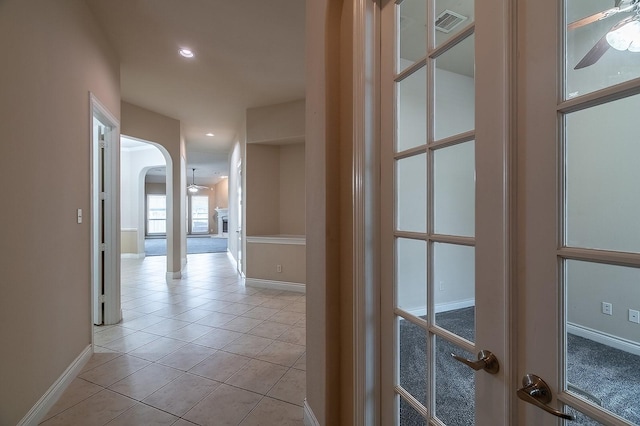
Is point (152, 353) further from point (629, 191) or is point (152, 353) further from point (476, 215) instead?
point (629, 191)

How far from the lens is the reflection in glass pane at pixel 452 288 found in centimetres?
87

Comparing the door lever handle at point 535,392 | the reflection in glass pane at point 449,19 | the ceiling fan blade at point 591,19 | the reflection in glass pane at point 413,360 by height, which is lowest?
the reflection in glass pane at point 413,360

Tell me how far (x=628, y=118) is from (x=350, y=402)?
137 centimetres

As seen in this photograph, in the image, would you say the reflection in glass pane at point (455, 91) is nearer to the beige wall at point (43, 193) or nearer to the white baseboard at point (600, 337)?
the white baseboard at point (600, 337)

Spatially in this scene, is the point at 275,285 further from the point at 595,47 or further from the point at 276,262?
the point at 595,47

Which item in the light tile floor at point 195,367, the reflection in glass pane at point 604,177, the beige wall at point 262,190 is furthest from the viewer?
the beige wall at point 262,190

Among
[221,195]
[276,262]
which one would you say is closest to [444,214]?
[276,262]

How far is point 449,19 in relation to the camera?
97 cm

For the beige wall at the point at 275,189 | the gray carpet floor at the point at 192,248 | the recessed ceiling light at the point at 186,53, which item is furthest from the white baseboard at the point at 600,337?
the gray carpet floor at the point at 192,248

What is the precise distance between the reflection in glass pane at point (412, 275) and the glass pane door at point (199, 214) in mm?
17188

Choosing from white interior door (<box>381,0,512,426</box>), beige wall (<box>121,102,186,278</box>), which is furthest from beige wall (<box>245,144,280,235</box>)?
white interior door (<box>381,0,512,426</box>)

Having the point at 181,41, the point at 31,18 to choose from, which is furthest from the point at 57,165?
the point at 181,41

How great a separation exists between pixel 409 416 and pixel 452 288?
541 mm

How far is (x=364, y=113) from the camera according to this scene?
122 centimetres
